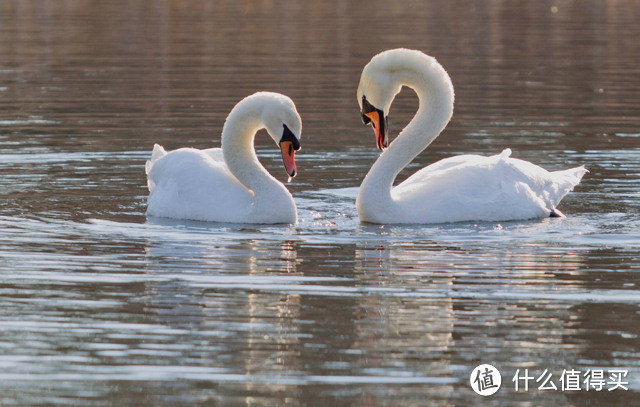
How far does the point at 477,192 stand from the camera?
11.3m

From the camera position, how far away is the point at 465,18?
42.3 m

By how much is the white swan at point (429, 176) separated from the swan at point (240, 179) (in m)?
0.72

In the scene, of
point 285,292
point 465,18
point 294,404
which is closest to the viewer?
point 294,404

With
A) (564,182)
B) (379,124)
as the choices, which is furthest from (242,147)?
(564,182)

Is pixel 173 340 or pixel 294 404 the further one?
pixel 173 340

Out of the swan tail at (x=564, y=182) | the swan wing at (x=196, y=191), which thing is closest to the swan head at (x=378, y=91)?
the swan wing at (x=196, y=191)

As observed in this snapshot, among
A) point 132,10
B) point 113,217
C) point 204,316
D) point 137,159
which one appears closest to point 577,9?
point 132,10

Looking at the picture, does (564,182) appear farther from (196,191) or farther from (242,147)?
(196,191)

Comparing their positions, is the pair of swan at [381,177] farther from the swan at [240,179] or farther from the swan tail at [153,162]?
the swan tail at [153,162]

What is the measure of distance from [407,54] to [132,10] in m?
35.7

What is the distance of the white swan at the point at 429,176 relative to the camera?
36.9 ft

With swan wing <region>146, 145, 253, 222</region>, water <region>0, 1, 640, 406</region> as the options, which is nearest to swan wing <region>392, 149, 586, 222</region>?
water <region>0, 1, 640, 406</region>

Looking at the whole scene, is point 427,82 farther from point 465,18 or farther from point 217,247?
point 465,18

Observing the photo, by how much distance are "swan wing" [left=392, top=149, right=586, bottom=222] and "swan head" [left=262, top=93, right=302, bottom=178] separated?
40.4 inches
